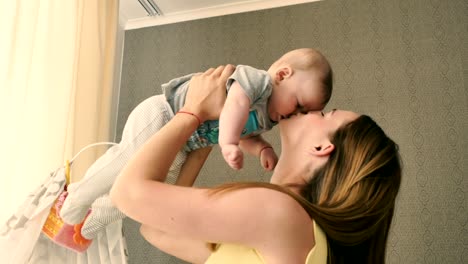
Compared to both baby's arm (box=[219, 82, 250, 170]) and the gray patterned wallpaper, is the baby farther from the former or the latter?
the gray patterned wallpaper

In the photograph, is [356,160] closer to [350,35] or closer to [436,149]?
[436,149]

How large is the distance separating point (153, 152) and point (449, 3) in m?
2.00

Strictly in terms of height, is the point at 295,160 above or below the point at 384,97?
below

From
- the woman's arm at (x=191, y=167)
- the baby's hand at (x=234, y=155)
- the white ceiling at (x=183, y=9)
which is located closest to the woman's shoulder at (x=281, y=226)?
the baby's hand at (x=234, y=155)

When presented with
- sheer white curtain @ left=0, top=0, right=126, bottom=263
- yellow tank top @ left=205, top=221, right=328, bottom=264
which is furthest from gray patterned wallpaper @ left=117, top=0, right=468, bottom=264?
yellow tank top @ left=205, top=221, right=328, bottom=264

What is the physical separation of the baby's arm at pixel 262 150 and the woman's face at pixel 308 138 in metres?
0.13

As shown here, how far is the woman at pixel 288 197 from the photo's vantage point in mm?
824

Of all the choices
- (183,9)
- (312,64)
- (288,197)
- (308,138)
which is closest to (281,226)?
(288,197)

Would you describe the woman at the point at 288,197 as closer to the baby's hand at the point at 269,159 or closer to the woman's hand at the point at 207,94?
the woman's hand at the point at 207,94

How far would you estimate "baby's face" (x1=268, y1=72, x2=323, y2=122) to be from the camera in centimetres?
122

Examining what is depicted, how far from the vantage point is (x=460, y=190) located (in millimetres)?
1989

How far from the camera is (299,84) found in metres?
1.22

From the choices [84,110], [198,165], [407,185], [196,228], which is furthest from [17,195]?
[407,185]

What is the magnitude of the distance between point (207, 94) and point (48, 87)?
0.88 metres
